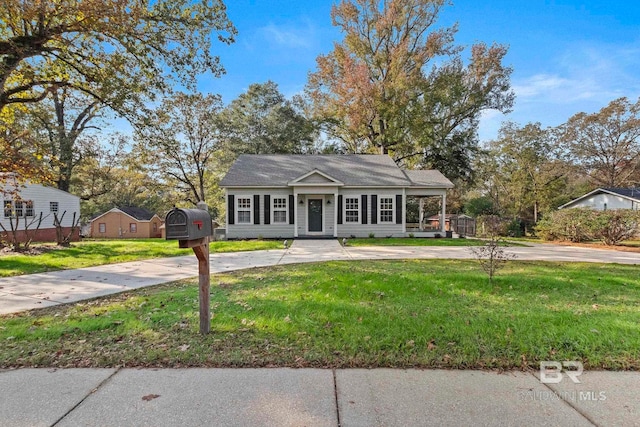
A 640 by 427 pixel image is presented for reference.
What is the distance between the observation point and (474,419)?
76.9 inches

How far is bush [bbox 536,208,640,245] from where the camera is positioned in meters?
13.7

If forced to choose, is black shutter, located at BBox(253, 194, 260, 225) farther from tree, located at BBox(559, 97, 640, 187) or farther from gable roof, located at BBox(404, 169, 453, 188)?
tree, located at BBox(559, 97, 640, 187)

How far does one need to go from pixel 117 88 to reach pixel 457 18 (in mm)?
24608

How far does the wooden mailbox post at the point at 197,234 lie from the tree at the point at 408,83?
859 inches

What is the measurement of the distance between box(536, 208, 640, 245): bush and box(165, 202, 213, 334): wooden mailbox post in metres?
17.9

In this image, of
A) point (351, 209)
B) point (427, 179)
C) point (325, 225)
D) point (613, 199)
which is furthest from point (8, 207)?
point (613, 199)

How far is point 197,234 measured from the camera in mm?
2855

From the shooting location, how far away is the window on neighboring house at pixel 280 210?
1652cm

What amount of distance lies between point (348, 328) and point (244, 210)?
545 inches

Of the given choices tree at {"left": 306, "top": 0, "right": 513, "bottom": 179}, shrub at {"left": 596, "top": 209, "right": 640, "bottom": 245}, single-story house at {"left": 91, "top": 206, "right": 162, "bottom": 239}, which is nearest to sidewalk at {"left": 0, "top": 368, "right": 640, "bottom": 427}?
shrub at {"left": 596, "top": 209, "right": 640, "bottom": 245}

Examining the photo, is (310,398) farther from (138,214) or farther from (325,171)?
(138,214)

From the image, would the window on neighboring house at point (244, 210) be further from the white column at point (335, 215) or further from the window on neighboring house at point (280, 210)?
the white column at point (335, 215)

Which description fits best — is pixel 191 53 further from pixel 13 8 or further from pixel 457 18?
pixel 457 18

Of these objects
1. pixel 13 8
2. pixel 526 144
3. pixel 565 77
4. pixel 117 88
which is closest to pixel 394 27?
pixel 565 77
